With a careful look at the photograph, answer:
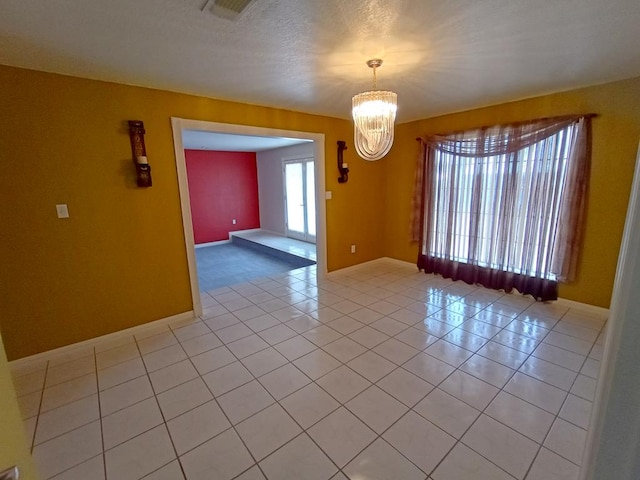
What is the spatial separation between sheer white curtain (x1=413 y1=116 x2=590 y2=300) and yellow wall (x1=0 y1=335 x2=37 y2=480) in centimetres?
410

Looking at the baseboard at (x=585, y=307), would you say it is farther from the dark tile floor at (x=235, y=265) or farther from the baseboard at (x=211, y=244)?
the baseboard at (x=211, y=244)

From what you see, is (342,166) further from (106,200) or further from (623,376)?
(623,376)

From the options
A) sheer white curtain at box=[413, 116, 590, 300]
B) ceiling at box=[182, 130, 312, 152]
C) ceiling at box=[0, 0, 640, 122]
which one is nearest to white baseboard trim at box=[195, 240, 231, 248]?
ceiling at box=[182, 130, 312, 152]

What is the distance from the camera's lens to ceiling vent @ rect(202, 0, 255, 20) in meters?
1.48

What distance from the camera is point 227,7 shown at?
1.52m

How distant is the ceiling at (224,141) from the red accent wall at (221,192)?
29 cm

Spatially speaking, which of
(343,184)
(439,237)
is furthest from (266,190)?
(439,237)

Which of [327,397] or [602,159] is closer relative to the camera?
[327,397]

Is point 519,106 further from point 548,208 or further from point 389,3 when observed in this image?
point 389,3

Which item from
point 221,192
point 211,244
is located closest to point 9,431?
point 211,244

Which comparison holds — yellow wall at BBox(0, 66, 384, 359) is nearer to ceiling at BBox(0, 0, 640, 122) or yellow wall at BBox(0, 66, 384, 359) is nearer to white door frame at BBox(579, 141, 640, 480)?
ceiling at BBox(0, 0, 640, 122)

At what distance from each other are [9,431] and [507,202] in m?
4.15

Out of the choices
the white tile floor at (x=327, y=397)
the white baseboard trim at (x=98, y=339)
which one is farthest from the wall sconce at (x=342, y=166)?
the white baseboard trim at (x=98, y=339)

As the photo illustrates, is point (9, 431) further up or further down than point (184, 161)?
further down
